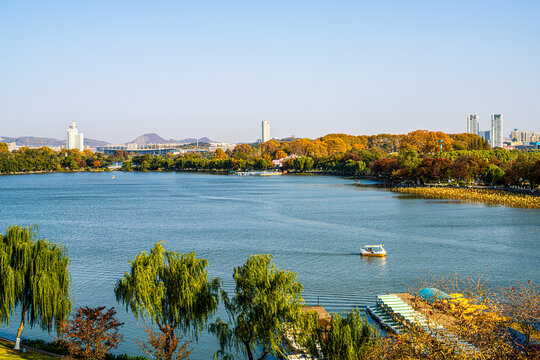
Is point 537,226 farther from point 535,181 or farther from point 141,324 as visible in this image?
point 141,324

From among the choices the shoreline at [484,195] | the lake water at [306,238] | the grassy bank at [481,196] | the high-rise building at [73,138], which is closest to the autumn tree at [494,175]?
the shoreline at [484,195]

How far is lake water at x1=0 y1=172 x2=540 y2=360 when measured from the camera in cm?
1391

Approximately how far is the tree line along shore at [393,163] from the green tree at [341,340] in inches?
1044

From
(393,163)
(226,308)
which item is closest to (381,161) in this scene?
(393,163)

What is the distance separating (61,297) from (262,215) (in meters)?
19.5

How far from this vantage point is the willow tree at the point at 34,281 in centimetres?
886

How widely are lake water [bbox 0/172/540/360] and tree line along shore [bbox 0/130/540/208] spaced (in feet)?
28.6

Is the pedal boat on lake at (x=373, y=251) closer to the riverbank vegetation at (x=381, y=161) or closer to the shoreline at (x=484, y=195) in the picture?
the shoreline at (x=484, y=195)

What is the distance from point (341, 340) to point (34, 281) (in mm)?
5496

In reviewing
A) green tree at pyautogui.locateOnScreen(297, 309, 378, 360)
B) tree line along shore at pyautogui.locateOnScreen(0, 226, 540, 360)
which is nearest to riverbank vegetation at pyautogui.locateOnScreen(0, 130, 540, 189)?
tree line along shore at pyautogui.locateOnScreen(0, 226, 540, 360)

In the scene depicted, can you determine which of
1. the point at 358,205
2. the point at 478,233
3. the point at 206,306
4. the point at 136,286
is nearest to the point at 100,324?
the point at 136,286

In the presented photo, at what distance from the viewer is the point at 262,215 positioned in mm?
28297

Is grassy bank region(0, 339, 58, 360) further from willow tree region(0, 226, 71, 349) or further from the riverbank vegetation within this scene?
the riverbank vegetation

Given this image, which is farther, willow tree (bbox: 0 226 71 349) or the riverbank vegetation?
the riverbank vegetation
